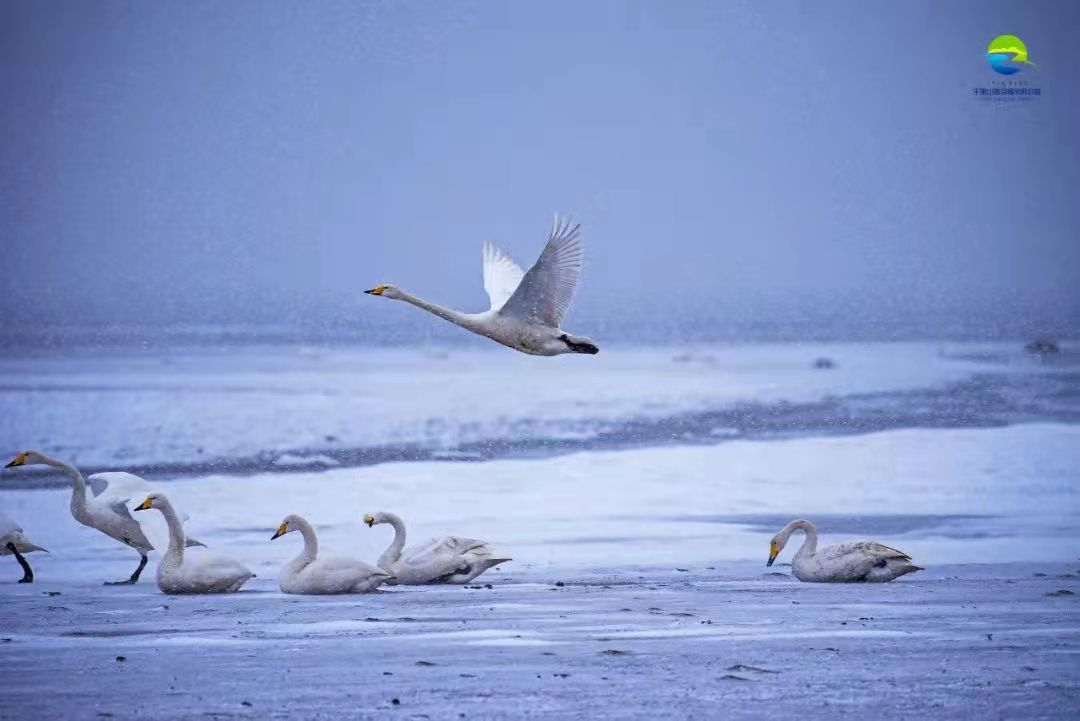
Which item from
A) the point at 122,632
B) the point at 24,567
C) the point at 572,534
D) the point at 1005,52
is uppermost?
the point at 1005,52

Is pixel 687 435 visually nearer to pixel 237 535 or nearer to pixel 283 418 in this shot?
pixel 283 418

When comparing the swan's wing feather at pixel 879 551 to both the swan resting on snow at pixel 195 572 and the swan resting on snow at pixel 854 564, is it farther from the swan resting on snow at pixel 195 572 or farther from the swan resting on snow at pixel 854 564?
the swan resting on snow at pixel 195 572

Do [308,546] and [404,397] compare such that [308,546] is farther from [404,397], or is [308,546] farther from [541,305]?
[404,397]

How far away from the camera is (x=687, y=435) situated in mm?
18344

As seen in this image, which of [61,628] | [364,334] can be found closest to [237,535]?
[61,628]

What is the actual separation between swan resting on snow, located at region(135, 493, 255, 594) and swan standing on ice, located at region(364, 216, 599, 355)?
2477mm

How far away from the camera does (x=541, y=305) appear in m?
12.0

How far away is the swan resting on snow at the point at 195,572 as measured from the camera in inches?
399

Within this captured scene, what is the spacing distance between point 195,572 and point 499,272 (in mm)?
4195

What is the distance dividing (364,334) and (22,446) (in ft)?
56.6

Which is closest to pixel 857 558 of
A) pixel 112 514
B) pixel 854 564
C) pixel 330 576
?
pixel 854 564

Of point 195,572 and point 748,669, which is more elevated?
point 195,572

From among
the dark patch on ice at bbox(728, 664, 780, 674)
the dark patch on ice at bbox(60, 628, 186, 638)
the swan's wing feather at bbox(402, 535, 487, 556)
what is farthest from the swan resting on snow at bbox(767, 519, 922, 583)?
the dark patch on ice at bbox(60, 628, 186, 638)

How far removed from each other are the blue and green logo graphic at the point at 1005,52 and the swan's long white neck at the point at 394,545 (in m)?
33.4
